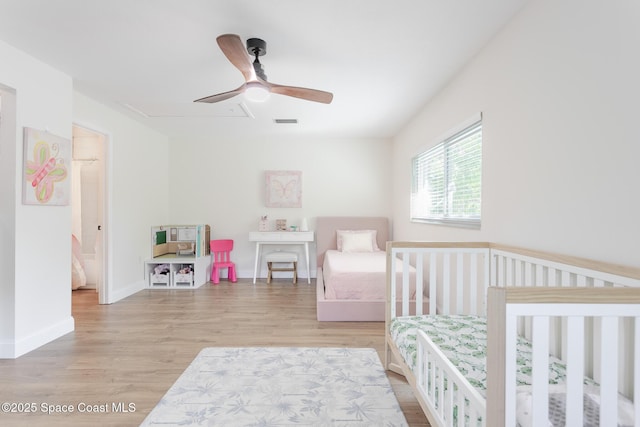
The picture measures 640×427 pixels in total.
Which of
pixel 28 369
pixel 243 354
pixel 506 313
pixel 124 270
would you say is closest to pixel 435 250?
pixel 506 313

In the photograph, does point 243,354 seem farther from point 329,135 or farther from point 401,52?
point 329,135

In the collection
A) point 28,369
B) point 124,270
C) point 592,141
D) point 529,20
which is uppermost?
point 529,20

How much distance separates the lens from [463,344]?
1.56 meters

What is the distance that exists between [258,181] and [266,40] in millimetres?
3068

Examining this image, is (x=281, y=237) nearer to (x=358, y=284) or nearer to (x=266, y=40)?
(x=358, y=284)

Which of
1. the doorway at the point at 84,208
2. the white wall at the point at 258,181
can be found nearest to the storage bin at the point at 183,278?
the white wall at the point at 258,181

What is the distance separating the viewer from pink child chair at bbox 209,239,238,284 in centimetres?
472

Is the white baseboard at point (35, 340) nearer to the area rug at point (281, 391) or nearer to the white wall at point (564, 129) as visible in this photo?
the area rug at point (281, 391)

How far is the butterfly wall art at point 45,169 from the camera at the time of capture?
2391 millimetres

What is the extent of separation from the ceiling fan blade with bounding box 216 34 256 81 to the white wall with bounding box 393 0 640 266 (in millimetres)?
1649

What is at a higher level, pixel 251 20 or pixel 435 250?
pixel 251 20

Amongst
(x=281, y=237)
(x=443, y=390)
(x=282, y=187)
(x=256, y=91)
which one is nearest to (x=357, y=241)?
(x=281, y=237)

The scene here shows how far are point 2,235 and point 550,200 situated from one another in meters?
3.64

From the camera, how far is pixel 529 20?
1746 mm
